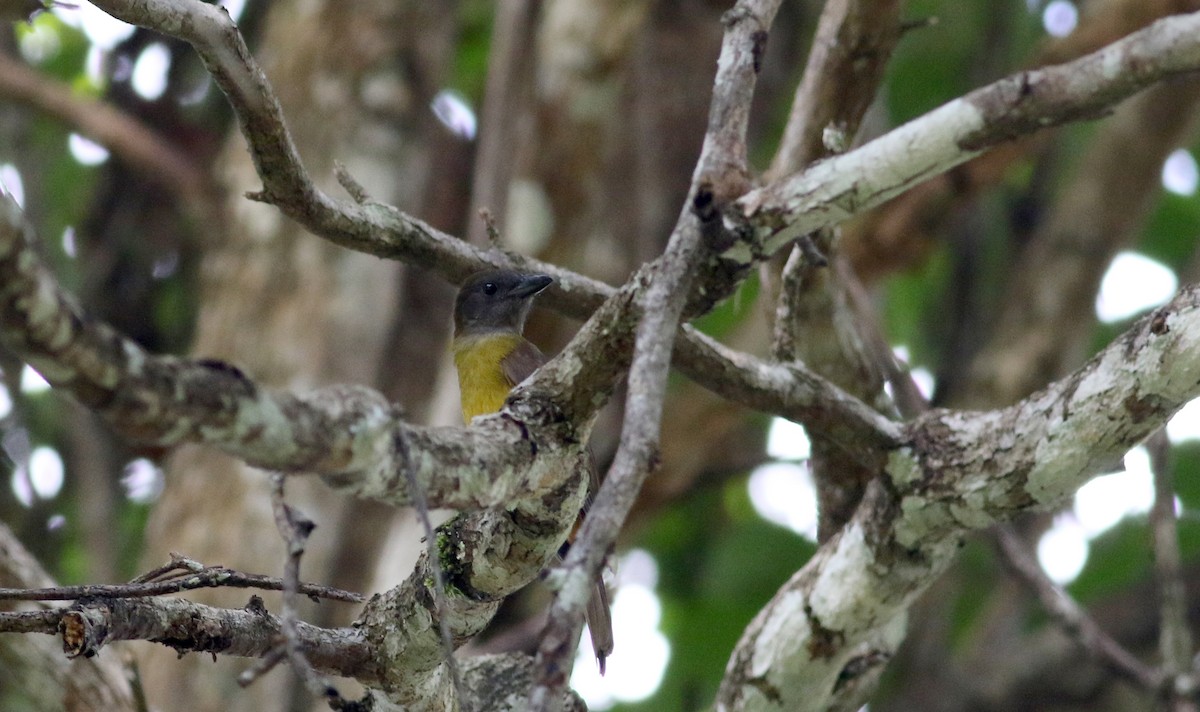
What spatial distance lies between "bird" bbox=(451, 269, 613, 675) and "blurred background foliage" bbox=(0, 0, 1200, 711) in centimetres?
134

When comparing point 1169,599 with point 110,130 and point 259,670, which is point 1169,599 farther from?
point 110,130

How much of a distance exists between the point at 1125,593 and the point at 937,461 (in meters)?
4.08

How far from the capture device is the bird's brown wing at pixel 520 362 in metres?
5.13

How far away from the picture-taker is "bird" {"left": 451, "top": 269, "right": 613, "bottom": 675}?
472 centimetres

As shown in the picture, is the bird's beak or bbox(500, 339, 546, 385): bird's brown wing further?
bbox(500, 339, 546, 385): bird's brown wing

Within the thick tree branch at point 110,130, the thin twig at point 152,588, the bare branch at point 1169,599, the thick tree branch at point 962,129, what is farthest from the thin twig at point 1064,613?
the thick tree branch at point 110,130

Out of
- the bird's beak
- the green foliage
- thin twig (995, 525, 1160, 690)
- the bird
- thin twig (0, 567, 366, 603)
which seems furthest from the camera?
the green foliage

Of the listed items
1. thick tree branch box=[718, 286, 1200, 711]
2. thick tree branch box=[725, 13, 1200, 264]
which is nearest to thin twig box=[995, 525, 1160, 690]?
thick tree branch box=[718, 286, 1200, 711]

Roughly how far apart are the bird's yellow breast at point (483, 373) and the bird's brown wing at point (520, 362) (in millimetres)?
17

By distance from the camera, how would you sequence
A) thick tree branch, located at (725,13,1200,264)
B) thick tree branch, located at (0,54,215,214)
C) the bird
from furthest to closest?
thick tree branch, located at (0,54,215,214) < the bird < thick tree branch, located at (725,13,1200,264)

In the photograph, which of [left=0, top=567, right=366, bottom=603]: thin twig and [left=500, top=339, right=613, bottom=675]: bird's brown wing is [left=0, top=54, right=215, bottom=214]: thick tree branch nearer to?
[left=500, top=339, right=613, bottom=675]: bird's brown wing

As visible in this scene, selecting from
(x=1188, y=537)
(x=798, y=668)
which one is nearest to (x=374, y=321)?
(x=798, y=668)

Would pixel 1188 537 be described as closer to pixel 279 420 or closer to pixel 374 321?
pixel 374 321

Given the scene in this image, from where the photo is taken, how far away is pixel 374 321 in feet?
20.5
